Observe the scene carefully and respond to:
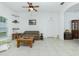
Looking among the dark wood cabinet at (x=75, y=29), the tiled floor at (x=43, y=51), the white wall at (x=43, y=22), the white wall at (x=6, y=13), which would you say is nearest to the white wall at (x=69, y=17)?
the dark wood cabinet at (x=75, y=29)

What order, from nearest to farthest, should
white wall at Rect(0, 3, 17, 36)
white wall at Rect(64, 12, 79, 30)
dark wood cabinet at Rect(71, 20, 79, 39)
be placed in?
white wall at Rect(0, 3, 17, 36) → dark wood cabinet at Rect(71, 20, 79, 39) → white wall at Rect(64, 12, 79, 30)

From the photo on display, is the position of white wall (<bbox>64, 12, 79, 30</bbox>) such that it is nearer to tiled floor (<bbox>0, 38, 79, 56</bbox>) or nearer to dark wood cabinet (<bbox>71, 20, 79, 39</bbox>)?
dark wood cabinet (<bbox>71, 20, 79, 39</bbox>)

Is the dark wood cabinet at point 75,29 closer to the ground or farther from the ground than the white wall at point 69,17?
closer to the ground

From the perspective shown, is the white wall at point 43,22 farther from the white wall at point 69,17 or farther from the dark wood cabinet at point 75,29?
the dark wood cabinet at point 75,29

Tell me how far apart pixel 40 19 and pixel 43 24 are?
534 mm

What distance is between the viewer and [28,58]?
1.39m

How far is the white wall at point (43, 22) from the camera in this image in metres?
10.5

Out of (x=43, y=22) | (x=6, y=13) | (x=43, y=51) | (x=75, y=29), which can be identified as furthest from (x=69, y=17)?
(x=43, y=51)

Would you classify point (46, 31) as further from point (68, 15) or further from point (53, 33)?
point (68, 15)

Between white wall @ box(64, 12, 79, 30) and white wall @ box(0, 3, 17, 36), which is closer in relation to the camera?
white wall @ box(0, 3, 17, 36)

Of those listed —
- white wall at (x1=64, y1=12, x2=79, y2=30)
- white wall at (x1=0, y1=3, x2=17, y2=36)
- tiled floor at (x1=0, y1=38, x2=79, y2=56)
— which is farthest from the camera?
white wall at (x1=64, y1=12, x2=79, y2=30)

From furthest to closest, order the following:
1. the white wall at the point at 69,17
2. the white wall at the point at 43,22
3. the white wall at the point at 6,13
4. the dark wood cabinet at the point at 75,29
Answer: the white wall at the point at 43,22
the white wall at the point at 69,17
the dark wood cabinet at the point at 75,29
the white wall at the point at 6,13

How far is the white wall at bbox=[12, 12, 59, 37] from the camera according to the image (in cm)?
1052

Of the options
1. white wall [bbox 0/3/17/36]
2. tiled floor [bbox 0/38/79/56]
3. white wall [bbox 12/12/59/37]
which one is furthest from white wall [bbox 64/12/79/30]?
white wall [bbox 0/3/17/36]
